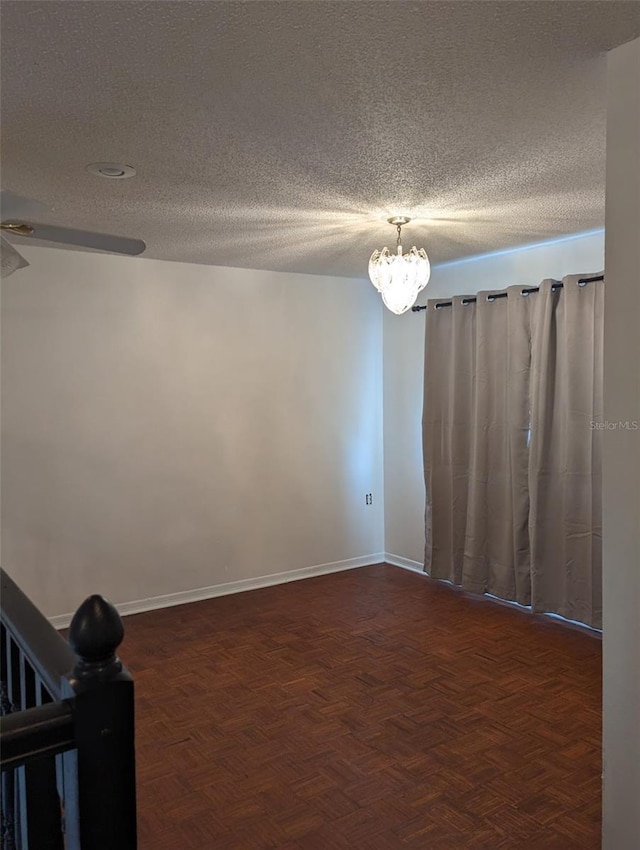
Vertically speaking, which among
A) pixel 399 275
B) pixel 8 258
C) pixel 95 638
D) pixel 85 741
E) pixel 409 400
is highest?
pixel 399 275

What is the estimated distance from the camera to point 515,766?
2607 millimetres

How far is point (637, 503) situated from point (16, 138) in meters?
2.25

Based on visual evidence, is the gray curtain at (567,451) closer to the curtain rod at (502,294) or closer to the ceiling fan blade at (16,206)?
the curtain rod at (502,294)

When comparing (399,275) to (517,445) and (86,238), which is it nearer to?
(86,238)

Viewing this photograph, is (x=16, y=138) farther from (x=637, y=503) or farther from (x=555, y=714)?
(x=555, y=714)

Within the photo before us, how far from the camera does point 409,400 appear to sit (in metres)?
5.31

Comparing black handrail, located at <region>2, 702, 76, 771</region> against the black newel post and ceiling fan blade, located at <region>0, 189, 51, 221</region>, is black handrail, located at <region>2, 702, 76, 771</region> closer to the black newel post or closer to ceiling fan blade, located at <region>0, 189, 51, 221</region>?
the black newel post

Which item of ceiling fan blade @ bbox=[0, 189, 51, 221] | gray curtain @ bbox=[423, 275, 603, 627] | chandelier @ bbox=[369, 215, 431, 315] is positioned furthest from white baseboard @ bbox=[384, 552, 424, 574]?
ceiling fan blade @ bbox=[0, 189, 51, 221]

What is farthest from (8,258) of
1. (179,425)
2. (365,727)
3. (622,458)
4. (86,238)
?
(179,425)

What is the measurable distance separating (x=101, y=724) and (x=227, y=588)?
4082 mm

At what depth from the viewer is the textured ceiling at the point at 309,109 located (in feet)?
5.11

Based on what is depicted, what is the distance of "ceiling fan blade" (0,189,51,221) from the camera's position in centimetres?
174

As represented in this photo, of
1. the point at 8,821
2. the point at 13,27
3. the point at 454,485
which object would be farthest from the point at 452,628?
the point at 13,27

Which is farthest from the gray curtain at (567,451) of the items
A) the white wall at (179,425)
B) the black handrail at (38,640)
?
the black handrail at (38,640)
